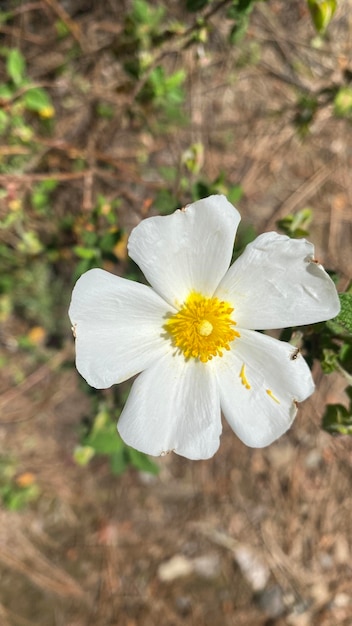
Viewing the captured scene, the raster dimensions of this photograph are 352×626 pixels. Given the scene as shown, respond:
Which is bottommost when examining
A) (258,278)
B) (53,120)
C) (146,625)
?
(146,625)

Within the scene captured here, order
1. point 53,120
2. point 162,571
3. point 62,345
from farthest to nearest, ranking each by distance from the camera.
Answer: point 162,571 → point 62,345 → point 53,120

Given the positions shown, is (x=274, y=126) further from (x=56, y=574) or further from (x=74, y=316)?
(x=56, y=574)

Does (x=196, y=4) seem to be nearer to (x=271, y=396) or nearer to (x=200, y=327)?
(x=200, y=327)

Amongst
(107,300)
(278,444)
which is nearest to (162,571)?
(278,444)

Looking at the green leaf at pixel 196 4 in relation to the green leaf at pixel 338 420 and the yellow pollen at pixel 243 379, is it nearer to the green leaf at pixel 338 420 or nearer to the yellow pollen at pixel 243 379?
the yellow pollen at pixel 243 379

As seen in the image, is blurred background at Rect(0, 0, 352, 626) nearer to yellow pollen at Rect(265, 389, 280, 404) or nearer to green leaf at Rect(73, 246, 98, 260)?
green leaf at Rect(73, 246, 98, 260)
